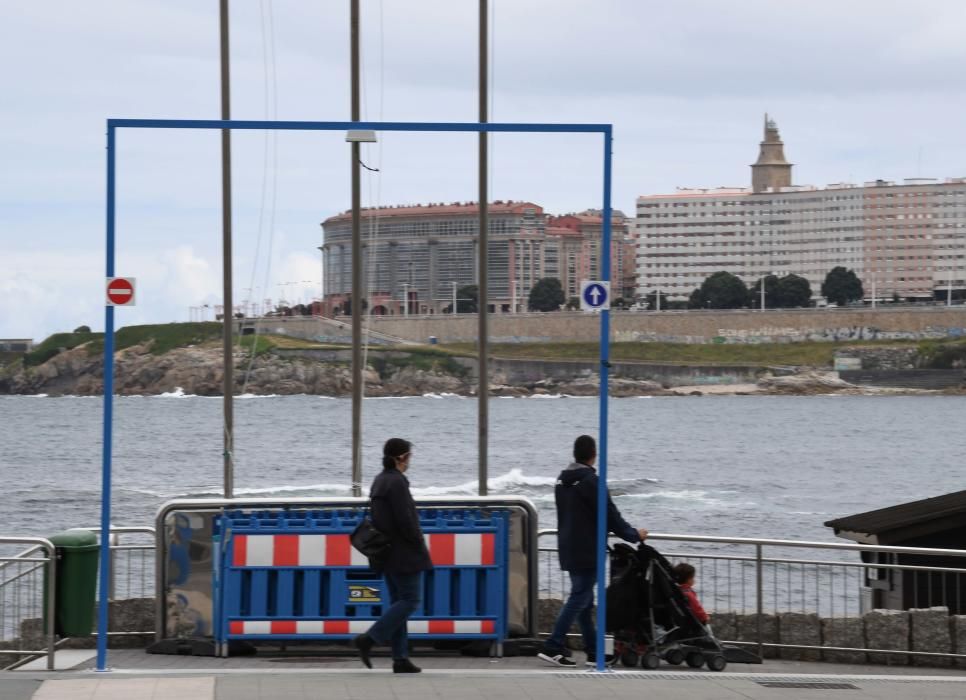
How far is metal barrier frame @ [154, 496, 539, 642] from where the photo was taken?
40.3 ft

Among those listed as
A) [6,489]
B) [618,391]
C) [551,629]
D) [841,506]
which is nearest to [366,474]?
[6,489]

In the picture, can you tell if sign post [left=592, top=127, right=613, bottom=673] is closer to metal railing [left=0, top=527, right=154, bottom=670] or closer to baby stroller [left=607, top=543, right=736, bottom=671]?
baby stroller [left=607, top=543, right=736, bottom=671]

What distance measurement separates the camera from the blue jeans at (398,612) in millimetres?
11383

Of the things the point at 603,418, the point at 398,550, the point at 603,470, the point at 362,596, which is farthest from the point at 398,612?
the point at 603,418

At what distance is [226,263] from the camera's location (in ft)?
65.2

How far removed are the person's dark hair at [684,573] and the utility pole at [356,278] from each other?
5650 millimetres

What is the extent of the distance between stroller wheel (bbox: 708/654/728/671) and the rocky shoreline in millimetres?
109286

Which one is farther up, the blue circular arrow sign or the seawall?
the seawall

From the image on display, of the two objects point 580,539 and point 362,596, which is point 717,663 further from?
point 362,596

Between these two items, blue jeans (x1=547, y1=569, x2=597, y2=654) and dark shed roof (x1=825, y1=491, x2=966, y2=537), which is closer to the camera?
blue jeans (x1=547, y1=569, x2=597, y2=654)

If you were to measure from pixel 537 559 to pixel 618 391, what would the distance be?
172911mm

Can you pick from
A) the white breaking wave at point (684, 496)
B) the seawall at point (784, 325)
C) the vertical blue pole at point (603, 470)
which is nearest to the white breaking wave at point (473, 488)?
the white breaking wave at point (684, 496)

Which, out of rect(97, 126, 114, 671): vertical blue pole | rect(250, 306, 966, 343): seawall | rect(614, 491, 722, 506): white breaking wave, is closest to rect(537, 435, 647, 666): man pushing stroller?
rect(97, 126, 114, 671): vertical blue pole

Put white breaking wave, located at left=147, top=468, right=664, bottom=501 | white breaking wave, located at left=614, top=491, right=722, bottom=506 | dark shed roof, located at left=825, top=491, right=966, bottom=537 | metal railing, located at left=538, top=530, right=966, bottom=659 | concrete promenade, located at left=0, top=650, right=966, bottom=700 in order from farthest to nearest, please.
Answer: white breaking wave, located at left=614, top=491, right=722, bottom=506
white breaking wave, located at left=147, top=468, right=664, bottom=501
dark shed roof, located at left=825, top=491, right=966, bottom=537
metal railing, located at left=538, top=530, right=966, bottom=659
concrete promenade, located at left=0, top=650, right=966, bottom=700
